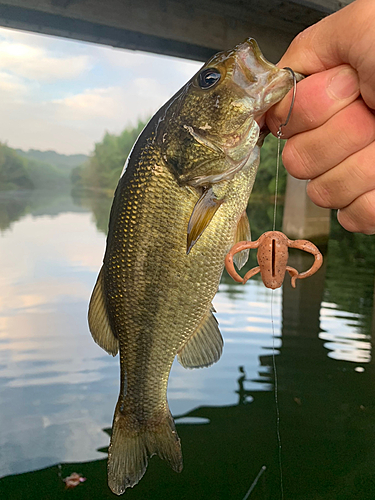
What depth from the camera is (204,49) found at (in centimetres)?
704

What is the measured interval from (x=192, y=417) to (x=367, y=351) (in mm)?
3009

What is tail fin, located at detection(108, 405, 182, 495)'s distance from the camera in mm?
1964

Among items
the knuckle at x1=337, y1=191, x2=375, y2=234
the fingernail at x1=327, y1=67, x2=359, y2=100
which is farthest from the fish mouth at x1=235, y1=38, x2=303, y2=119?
the knuckle at x1=337, y1=191, x2=375, y2=234

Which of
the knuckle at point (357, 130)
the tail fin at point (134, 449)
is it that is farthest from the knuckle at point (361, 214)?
the tail fin at point (134, 449)

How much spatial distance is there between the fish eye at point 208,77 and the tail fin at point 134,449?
139 centimetres

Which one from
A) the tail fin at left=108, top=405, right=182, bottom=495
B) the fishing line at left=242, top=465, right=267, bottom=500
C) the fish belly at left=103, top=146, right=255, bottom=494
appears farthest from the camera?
the fishing line at left=242, top=465, right=267, bottom=500

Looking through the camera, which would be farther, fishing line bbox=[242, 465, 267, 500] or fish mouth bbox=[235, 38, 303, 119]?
fishing line bbox=[242, 465, 267, 500]

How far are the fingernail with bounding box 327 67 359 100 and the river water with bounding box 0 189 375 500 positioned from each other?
311cm

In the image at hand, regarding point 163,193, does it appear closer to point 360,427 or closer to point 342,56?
point 342,56

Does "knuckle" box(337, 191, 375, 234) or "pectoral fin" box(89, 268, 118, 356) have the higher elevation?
"knuckle" box(337, 191, 375, 234)

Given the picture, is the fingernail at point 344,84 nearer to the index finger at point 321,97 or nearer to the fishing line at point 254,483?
the index finger at point 321,97

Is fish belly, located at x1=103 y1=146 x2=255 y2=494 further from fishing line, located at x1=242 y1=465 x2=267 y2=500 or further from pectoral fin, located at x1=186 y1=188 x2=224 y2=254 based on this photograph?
fishing line, located at x1=242 y1=465 x2=267 y2=500

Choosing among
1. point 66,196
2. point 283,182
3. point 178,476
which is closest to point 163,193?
point 178,476

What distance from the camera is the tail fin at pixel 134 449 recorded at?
1.96 m
